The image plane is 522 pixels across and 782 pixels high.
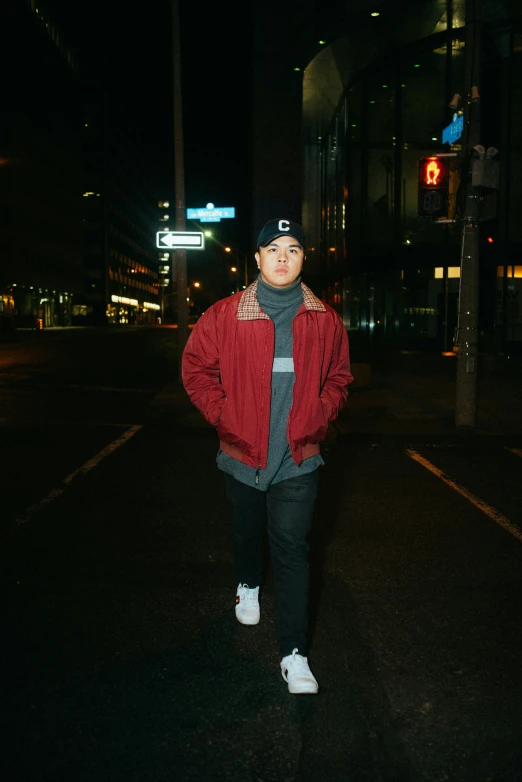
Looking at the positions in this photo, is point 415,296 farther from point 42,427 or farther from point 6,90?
point 6,90

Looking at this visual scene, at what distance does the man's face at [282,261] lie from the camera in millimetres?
3328

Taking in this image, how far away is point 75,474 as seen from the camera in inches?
310

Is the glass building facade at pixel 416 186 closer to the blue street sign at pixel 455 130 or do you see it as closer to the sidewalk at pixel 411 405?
the sidewalk at pixel 411 405

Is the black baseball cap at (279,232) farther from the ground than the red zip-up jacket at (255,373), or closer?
farther from the ground

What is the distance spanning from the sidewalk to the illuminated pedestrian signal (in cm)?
333

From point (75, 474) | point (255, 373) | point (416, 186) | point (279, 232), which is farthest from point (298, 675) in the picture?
point (416, 186)

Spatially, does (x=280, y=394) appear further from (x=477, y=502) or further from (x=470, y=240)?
(x=470, y=240)

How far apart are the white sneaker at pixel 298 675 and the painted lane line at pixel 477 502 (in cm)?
300

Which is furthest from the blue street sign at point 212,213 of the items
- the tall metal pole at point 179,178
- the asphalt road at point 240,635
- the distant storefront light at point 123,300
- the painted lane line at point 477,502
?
the distant storefront light at point 123,300

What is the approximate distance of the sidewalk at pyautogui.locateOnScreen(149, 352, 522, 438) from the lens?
11.5 metres

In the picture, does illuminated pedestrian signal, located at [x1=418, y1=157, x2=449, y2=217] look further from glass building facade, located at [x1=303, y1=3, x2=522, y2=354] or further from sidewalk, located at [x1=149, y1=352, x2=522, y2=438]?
glass building facade, located at [x1=303, y1=3, x2=522, y2=354]

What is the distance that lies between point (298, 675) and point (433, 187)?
8.91 metres

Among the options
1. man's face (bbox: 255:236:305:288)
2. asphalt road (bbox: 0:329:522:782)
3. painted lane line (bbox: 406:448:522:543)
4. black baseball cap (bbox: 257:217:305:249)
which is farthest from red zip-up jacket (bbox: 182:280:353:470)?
painted lane line (bbox: 406:448:522:543)

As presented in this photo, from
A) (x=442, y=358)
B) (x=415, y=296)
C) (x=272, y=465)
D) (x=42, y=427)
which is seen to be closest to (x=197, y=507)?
(x=272, y=465)
